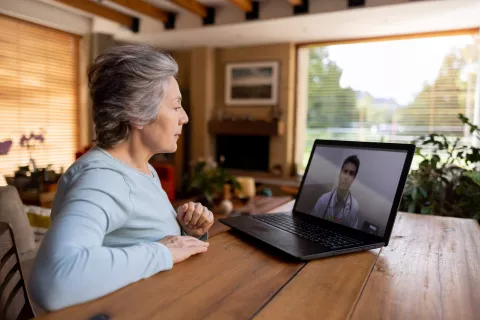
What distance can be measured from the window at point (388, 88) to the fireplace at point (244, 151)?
1.74 feet

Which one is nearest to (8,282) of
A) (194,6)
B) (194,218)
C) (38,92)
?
(194,218)

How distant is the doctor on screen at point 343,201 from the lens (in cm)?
93

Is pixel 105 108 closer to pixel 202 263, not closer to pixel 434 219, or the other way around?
pixel 202 263

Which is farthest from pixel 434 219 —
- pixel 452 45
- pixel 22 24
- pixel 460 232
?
pixel 22 24

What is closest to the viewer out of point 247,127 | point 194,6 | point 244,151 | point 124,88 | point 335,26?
point 124,88

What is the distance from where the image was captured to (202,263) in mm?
705

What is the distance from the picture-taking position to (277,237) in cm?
85

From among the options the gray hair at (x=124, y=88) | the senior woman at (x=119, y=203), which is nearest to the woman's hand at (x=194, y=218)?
the senior woman at (x=119, y=203)

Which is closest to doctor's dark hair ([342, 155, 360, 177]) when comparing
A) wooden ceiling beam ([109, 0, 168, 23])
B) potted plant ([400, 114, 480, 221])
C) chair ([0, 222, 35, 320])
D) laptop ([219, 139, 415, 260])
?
laptop ([219, 139, 415, 260])

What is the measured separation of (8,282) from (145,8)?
4.06 metres

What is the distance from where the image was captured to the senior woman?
56cm

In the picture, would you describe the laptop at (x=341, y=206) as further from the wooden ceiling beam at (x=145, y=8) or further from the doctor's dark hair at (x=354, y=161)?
the wooden ceiling beam at (x=145, y=8)

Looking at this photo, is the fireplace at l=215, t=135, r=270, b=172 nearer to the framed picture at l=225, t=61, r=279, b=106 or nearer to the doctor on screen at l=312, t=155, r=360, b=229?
the framed picture at l=225, t=61, r=279, b=106

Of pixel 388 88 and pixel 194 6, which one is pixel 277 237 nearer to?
pixel 194 6
